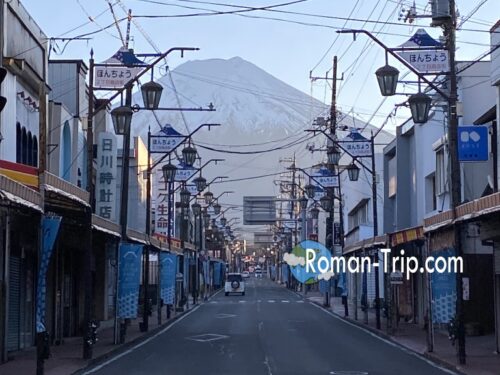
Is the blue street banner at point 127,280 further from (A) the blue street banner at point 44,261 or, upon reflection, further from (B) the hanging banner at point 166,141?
(A) the blue street banner at point 44,261

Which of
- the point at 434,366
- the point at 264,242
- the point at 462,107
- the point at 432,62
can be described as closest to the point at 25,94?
the point at 432,62

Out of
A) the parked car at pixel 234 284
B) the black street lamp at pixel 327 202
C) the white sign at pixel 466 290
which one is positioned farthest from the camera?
the parked car at pixel 234 284

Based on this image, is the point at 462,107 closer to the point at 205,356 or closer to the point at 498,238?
the point at 498,238

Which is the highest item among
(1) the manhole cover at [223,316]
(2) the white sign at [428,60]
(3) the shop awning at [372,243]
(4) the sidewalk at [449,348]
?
(2) the white sign at [428,60]

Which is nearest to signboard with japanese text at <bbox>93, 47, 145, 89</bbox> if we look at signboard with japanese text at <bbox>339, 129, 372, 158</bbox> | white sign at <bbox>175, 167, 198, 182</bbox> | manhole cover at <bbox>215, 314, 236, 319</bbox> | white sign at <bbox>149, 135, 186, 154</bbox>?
white sign at <bbox>149, 135, 186, 154</bbox>

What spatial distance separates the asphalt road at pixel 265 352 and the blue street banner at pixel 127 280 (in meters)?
1.29

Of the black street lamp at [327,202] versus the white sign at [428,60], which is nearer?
the white sign at [428,60]

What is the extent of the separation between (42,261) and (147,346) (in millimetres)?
11775

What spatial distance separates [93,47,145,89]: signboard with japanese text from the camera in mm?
25578

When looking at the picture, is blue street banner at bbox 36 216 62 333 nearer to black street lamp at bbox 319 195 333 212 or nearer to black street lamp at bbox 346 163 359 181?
black street lamp at bbox 346 163 359 181

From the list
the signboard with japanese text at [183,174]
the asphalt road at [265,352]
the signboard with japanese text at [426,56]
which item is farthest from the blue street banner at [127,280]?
the signboard with japanese text at [183,174]

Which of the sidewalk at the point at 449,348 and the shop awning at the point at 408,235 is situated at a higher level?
the shop awning at the point at 408,235

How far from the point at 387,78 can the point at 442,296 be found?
21.9 feet

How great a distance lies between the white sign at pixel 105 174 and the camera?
3934cm
